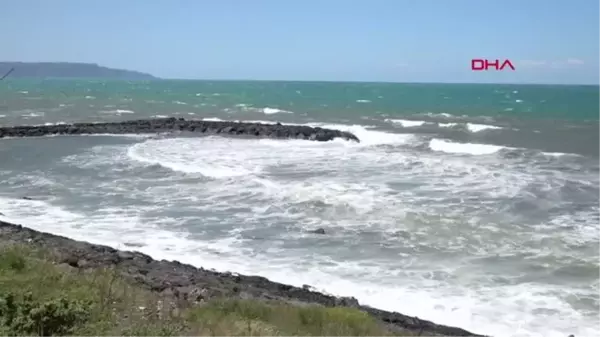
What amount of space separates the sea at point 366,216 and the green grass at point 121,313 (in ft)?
8.34

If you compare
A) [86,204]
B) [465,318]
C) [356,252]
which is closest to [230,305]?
[465,318]

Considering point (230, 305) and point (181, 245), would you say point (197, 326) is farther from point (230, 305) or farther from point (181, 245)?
point (181, 245)

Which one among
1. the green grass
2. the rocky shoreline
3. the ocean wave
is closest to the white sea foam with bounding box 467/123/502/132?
the ocean wave

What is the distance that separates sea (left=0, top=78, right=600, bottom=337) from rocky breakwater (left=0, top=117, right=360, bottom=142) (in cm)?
513

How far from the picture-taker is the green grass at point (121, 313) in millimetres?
5273

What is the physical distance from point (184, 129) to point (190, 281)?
32.1m

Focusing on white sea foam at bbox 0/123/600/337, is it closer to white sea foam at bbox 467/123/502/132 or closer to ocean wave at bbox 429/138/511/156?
ocean wave at bbox 429/138/511/156

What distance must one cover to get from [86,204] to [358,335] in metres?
11.7

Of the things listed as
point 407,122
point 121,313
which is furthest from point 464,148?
point 121,313

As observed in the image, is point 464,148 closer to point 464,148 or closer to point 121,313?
point 464,148

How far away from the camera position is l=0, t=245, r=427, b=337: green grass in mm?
5273

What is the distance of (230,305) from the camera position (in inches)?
294

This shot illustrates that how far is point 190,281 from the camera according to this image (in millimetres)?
9547

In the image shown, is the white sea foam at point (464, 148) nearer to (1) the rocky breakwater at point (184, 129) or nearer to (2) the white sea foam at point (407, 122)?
(1) the rocky breakwater at point (184, 129)
